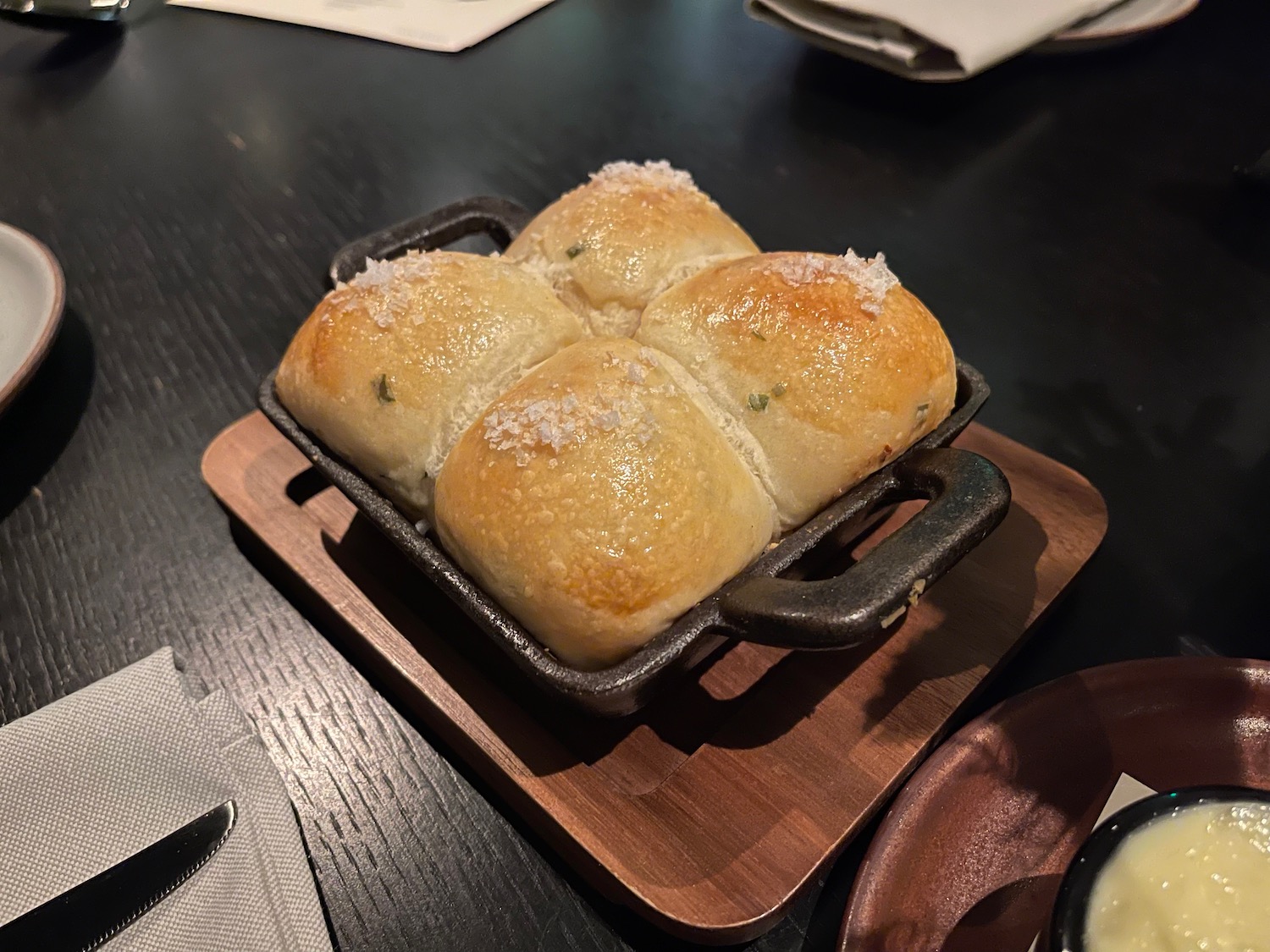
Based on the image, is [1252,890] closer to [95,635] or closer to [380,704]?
[380,704]

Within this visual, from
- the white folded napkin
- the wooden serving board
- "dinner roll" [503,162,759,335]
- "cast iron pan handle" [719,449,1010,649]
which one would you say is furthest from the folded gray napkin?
the white folded napkin

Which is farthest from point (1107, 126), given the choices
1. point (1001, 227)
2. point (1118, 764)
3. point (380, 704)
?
point (380, 704)

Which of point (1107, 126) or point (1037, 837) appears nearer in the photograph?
point (1037, 837)

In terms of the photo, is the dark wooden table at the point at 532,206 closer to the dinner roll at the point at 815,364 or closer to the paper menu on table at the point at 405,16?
the paper menu on table at the point at 405,16

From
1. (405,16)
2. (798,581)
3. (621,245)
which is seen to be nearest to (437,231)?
(621,245)

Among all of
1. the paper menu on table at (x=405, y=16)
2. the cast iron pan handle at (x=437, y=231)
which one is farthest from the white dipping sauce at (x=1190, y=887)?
the paper menu on table at (x=405, y=16)

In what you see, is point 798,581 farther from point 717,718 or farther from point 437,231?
point 437,231
